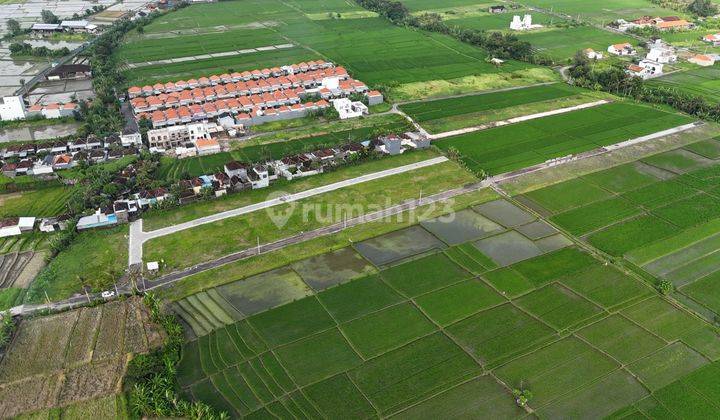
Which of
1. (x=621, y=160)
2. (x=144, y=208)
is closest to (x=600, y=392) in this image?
(x=621, y=160)

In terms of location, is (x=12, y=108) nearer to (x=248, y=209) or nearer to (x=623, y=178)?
(x=248, y=209)

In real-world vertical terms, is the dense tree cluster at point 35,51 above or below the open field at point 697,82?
above

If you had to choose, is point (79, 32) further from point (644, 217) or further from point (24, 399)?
point (644, 217)

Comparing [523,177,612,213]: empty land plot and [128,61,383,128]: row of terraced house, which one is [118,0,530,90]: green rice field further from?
[523,177,612,213]: empty land plot

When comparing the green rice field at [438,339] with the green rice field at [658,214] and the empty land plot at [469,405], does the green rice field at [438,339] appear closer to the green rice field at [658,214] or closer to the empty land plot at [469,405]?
the empty land plot at [469,405]

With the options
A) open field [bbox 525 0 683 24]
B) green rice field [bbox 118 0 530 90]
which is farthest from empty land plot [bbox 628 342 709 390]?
open field [bbox 525 0 683 24]

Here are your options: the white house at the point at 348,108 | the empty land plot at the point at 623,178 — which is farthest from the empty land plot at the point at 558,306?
the white house at the point at 348,108
